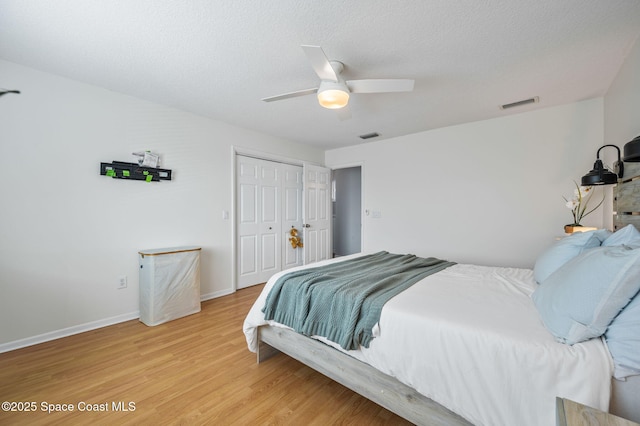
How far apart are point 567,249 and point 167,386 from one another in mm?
2849

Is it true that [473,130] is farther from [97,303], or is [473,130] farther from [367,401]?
[97,303]

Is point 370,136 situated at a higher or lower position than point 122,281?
higher

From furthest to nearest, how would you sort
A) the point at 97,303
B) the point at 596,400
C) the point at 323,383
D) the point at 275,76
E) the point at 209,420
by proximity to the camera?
the point at 97,303 → the point at 275,76 → the point at 323,383 → the point at 209,420 → the point at 596,400

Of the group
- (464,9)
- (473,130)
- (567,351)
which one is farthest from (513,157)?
(567,351)

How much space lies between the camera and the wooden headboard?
1835mm

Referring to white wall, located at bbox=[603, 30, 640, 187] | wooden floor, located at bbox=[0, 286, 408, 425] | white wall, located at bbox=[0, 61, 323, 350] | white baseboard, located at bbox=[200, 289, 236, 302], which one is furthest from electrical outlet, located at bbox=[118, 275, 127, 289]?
white wall, located at bbox=[603, 30, 640, 187]

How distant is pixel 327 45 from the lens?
74.9 inches

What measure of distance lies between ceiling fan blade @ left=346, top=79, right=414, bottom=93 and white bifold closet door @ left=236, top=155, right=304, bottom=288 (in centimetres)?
238

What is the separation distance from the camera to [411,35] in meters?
1.80

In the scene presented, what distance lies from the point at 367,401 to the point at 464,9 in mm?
2557

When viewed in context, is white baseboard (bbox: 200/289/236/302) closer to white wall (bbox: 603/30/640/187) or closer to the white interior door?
the white interior door

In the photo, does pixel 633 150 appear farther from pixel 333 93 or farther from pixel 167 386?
pixel 167 386

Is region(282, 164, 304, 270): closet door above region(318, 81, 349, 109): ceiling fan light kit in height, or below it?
below

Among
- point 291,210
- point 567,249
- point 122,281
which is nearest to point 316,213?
point 291,210
